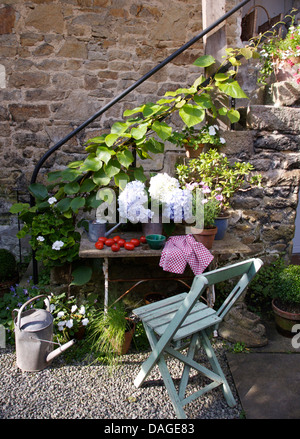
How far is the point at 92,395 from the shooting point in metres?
2.23

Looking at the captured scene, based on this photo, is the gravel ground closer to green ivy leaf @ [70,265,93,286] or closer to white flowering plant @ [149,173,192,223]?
green ivy leaf @ [70,265,93,286]

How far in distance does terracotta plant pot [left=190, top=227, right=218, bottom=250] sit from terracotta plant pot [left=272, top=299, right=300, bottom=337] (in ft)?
2.87

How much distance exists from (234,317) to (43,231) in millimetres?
1684

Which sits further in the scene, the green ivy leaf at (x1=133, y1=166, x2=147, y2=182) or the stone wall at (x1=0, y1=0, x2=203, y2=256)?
the stone wall at (x1=0, y1=0, x2=203, y2=256)

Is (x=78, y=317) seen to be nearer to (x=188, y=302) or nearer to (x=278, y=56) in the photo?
(x=188, y=302)

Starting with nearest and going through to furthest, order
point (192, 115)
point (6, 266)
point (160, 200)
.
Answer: point (160, 200) → point (192, 115) → point (6, 266)

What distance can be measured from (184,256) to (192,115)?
3.58ft

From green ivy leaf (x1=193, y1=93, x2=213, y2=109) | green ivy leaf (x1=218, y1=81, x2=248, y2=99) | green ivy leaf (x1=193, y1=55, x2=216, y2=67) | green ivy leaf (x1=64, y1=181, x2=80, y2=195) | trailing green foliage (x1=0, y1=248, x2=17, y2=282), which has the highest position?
green ivy leaf (x1=193, y1=55, x2=216, y2=67)

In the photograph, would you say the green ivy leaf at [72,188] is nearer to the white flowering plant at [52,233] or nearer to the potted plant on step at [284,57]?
Answer: the white flowering plant at [52,233]

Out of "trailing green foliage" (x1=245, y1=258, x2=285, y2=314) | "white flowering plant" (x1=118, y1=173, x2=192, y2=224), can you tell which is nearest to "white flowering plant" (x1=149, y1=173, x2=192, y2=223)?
"white flowering plant" (x1=118, y1=173, x2=192, y2=224)

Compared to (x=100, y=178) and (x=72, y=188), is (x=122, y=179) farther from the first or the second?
(x=72, y=188)

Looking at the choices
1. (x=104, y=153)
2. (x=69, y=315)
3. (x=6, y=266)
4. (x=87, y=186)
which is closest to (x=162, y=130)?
(x=104, y=153)

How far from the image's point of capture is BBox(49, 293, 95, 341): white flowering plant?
8.71ft
